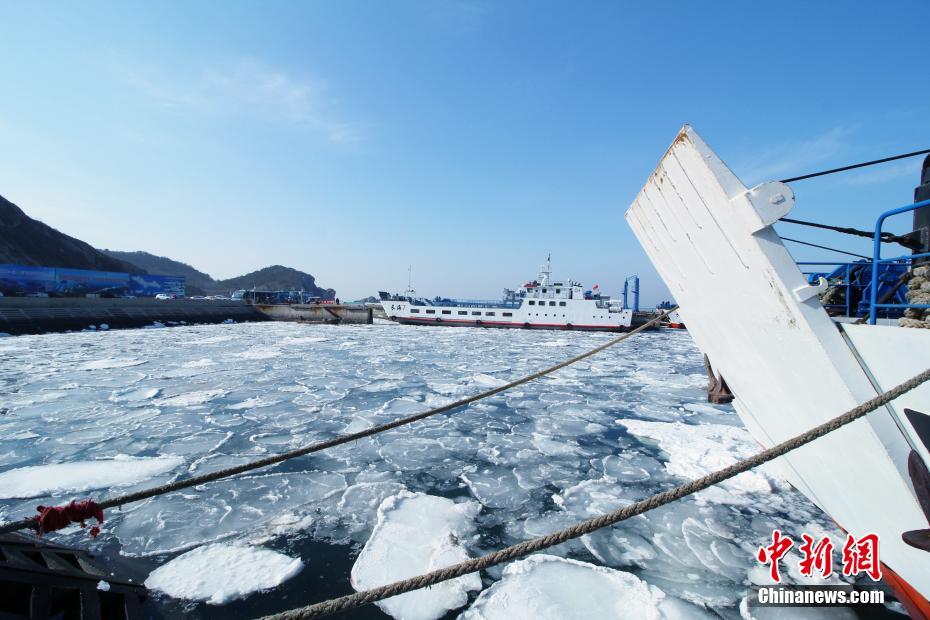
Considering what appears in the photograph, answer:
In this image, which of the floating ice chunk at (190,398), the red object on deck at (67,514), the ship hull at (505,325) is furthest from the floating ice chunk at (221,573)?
the ship hull at (505,325)

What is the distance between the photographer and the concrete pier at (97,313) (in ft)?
77.7

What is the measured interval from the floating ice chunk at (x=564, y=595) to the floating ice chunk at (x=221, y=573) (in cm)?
162

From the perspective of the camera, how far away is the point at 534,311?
113ft

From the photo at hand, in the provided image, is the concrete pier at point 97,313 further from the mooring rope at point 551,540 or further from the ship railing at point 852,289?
the ship railing at point 852,289

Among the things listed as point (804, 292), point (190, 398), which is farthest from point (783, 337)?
point (190, 398)

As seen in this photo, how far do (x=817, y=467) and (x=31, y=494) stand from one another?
25.4ft

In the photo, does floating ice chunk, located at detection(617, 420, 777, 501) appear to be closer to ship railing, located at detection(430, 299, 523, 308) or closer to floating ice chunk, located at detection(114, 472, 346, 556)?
floating ice chunk, located at detection(114, 472, 346, 556)

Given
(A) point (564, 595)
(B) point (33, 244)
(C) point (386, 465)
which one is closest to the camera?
(A) point (564, 595)

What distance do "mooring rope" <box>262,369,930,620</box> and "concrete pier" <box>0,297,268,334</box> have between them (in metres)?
33.2

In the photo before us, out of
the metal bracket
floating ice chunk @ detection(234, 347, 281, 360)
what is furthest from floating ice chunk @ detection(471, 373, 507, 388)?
floating ice chunk @ detection(234, 347, 281, 360)

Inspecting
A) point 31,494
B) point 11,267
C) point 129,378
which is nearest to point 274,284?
point 11,267

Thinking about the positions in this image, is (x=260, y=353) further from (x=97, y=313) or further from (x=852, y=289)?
(x=97, y=313)

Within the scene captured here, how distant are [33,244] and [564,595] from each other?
82.8 meters

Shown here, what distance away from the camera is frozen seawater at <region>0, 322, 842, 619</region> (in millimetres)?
3600
